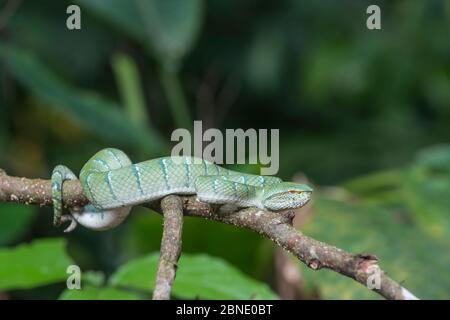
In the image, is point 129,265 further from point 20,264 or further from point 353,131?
point 353,131

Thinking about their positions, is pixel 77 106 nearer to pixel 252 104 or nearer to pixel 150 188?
pixel 150 188

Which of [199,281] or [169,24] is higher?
[169,24]

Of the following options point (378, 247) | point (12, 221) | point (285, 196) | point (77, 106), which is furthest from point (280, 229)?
point (77, 106)

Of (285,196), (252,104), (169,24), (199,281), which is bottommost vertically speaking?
(199,281)

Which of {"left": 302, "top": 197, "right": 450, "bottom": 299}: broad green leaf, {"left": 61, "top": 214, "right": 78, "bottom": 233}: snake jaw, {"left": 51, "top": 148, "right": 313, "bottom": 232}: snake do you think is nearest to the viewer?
{"left": 51, "top": 148, "right": 313, "bottom": 232}: snake

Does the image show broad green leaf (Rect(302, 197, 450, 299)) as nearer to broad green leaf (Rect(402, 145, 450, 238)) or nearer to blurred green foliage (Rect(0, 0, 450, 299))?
blurred green foliage (Rect(0, 0, 450, 299))

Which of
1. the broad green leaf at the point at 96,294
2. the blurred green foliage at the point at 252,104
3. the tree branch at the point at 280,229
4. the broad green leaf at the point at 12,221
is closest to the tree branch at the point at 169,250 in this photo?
the tree branch at the point at 280,229

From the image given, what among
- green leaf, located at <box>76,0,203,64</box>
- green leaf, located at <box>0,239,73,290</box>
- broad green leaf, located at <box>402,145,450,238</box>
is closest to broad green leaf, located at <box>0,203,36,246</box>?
green leaf, located at <box>0,239,73,290</box>

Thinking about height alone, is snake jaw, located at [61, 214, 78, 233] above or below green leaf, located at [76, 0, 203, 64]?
below
